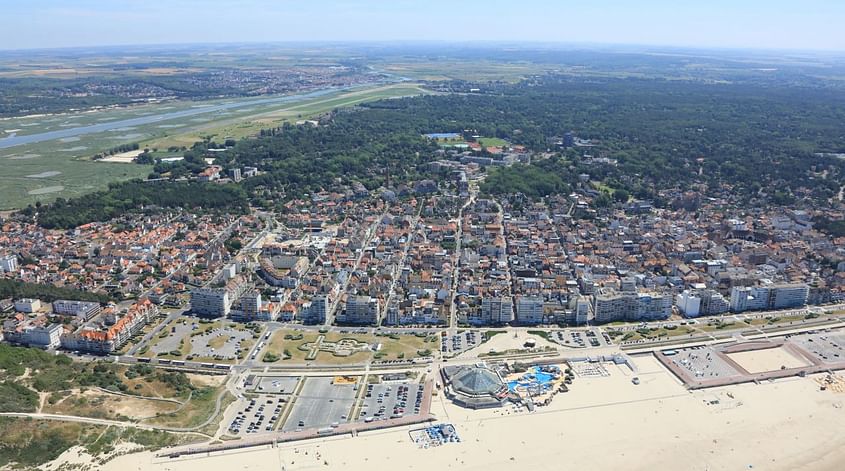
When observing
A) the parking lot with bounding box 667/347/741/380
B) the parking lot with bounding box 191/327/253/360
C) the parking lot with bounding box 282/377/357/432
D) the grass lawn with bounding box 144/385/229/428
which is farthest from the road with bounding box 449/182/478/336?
the grass lawn with bounding box 144/385/229/428

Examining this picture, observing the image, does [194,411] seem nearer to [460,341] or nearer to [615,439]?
[460,341]

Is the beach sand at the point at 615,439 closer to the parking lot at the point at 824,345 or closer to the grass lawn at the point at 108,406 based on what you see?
the grass lawn at the point at 108,406

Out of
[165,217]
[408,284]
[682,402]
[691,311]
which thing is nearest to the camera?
[682,402]

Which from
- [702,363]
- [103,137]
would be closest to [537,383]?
[702,363]

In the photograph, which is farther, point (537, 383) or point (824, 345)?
point (824, 345)

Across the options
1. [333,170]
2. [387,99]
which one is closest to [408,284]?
[333,170]

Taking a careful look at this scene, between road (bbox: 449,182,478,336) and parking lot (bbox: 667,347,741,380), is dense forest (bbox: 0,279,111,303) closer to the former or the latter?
road (bbox: 449,182,478,336)

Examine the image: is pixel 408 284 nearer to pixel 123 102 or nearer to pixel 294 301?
pixel 294 301
